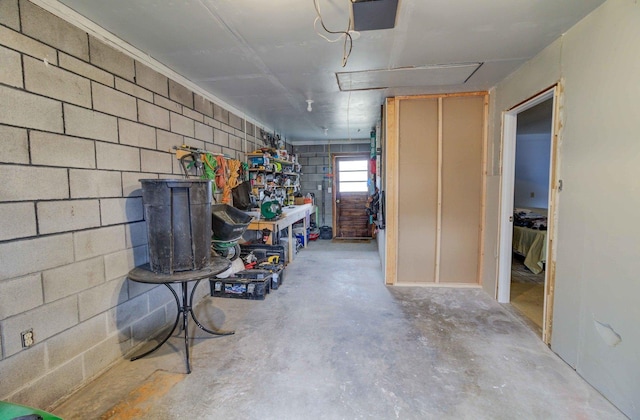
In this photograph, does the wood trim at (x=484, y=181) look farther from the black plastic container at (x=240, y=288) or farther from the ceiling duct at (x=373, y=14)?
the black plastic container at (x=240, y=288)

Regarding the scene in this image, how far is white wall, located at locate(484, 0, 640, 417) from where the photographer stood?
158cm

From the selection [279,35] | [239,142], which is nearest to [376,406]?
[279,35]

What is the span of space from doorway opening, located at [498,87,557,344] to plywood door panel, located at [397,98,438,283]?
77 centimetres

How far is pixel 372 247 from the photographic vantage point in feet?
20.1

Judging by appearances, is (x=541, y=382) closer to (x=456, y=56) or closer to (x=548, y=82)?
(x=548, y=82)

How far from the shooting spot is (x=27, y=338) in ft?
5.16

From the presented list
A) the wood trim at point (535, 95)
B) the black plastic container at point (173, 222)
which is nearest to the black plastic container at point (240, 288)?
the black plastic container at point (173, 222)

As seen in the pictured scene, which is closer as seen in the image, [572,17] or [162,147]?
[572,17]

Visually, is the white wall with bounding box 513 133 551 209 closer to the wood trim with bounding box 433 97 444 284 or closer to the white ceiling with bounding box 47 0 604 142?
the wood trim with bounding box 433 97 444 284

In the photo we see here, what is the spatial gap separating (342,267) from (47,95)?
3.82 meters

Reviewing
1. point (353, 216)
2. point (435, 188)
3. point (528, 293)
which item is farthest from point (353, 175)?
point (528, 293)

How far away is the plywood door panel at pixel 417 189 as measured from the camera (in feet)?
11.7

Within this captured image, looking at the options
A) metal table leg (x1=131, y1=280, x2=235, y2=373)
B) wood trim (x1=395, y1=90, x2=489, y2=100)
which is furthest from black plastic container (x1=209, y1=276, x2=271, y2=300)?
wood trim (x1=395, y1=90, x2=489, y2=100)

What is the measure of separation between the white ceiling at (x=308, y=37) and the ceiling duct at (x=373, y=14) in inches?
2.9
